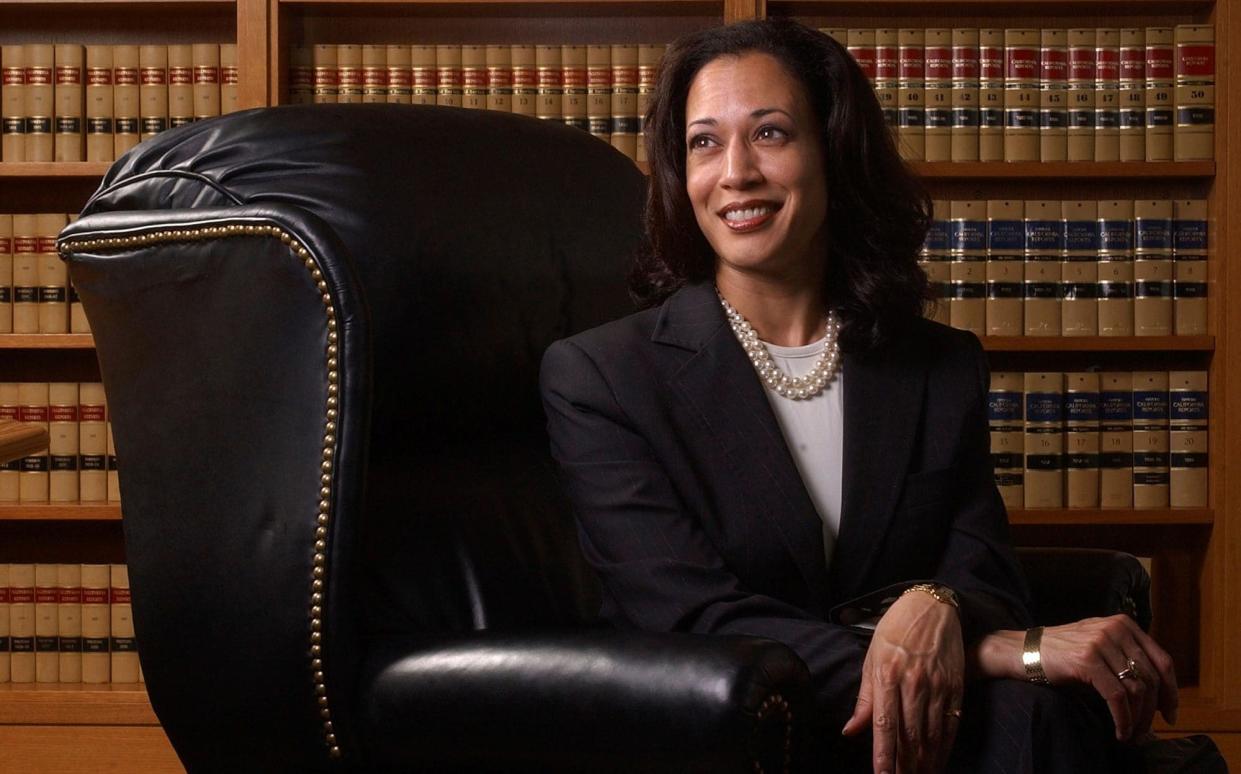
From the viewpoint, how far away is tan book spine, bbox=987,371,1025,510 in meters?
2.68

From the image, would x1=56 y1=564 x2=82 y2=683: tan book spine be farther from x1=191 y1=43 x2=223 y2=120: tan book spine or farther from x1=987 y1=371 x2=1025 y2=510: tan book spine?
x1=987 y1=371 x2=1025 y2=510: tan book spine

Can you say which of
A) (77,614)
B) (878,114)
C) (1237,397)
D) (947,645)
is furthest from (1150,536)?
(77,614)

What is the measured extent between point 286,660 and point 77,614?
5.65ft

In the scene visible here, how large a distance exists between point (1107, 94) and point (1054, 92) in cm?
10

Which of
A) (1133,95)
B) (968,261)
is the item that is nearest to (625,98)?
(968,261)

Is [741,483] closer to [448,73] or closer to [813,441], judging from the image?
[813,441]

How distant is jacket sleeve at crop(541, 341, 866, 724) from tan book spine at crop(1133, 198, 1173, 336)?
160 centimetres

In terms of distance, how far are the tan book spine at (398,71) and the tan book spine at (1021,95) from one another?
113 cm

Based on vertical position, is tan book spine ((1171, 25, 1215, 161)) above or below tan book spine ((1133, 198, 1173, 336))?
above

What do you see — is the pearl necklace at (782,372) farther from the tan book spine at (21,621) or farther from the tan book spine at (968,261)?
the tan book spine at (21,621)

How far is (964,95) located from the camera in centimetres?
264

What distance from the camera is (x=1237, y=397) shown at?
262cm

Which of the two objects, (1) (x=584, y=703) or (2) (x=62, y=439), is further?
(2) (x=62, y=439)

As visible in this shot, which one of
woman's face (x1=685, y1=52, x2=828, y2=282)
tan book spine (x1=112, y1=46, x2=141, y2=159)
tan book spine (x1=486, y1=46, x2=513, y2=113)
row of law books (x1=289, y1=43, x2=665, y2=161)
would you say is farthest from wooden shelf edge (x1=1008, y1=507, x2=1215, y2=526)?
tan book spine (x1=112, y1=46, x2=141, y2=159)
